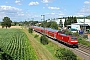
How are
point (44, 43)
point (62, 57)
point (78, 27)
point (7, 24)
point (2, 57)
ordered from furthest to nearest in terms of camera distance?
point (7, 24) < point (78, 27) < point (44, 43) < point (62, 57) < point (2, 57)

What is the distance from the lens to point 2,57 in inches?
958

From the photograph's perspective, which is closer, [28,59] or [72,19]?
[28,59]

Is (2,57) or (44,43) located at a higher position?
(2,57)

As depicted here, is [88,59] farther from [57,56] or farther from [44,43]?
[44,43]

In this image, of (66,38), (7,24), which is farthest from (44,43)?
(7,24)

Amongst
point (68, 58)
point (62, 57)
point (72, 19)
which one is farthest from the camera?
point (72, 19)

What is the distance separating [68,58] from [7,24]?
151m

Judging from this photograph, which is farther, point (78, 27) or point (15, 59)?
point (78, 27)

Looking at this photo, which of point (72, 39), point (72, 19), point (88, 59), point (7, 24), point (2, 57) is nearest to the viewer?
point (2, 57)

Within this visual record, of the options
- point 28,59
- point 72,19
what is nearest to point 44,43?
point 28,59

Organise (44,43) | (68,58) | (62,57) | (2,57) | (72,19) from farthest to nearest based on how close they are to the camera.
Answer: (72,19) < (44,43) < (62,57) < (68,58) < (2,57)

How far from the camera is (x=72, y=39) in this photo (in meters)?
47.5

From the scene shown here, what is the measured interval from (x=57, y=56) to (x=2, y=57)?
34.8 feet

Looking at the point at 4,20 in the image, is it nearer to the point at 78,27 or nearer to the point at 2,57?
the point at 78,27
